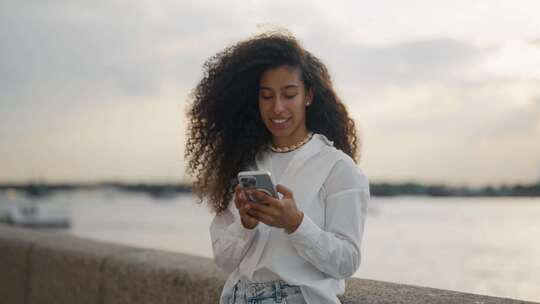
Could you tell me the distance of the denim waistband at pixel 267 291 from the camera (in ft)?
9.36

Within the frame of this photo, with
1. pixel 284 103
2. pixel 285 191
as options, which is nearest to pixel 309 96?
pixel 284 103

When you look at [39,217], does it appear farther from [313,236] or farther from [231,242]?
[313,236]

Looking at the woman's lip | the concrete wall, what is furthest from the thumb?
the concrete wall

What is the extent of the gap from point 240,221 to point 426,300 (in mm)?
899

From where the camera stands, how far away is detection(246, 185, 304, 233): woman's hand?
264 cm

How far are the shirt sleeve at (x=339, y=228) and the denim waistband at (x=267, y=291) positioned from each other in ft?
0.54

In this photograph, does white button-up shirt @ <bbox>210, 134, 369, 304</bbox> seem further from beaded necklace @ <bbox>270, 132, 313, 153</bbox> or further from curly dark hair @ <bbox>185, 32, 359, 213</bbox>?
curly dark hair @ <bbox>185, 32, 359, 213</bbox>

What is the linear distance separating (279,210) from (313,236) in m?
0.15

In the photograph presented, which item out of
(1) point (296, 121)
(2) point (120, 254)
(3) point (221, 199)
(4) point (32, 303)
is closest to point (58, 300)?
(4) point (32, 303)

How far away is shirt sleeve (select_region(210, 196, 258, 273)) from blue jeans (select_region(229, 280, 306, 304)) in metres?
0.12

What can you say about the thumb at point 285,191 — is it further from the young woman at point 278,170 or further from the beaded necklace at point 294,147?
the beaded necklace at point 294,147

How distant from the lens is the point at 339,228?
2760 millimetres

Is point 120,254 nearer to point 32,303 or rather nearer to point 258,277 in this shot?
point 32,303

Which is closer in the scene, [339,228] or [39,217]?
[339,228]
